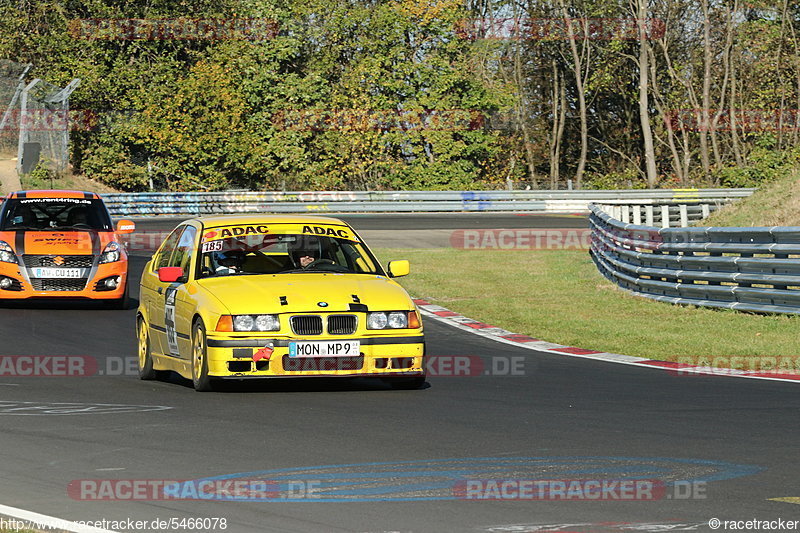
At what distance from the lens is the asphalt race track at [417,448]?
20.4ft

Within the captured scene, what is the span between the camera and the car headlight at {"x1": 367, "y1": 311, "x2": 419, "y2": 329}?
1066cm

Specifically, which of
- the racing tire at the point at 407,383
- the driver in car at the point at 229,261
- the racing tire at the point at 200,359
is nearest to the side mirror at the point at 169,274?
the driver in car at the point at 229,261

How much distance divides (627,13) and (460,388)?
2167 inches

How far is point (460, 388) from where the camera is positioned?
11336mm

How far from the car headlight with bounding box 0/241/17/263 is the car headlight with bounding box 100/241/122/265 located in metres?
1.18

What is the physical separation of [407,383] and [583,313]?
7796 mm

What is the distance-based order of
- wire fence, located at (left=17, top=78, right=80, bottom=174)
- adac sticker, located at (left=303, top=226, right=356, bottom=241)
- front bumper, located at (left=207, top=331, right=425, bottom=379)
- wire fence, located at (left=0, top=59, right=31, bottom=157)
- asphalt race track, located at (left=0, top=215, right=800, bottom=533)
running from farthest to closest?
wire fence, located at (left=17, top=78, right=80, bottom=174)
wire fence, located at (left=0, top=59, right=31, bottom=157)
adac sticker, located at (left=303, top=226, right=356, bottom=241)
front bumper, located at (left=207, top=331, right=425, bottom=379)
asphalt race track, located at (left=0, top=215, right=800, bottom=533)

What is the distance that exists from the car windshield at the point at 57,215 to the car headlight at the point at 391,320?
9335mm

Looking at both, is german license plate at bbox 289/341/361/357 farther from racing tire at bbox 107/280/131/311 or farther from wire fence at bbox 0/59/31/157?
wire fence at bbox 0/59/31/157

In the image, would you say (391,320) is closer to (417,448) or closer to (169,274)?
(169,274)

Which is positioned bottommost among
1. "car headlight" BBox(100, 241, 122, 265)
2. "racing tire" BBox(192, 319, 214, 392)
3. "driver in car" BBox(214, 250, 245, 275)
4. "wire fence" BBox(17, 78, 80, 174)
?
"racing tire" BBox(192, 319, 214, 392)

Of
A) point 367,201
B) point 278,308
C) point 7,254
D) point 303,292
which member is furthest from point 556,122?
point 278,308

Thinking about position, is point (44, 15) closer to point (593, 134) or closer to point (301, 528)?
point (593, 134)

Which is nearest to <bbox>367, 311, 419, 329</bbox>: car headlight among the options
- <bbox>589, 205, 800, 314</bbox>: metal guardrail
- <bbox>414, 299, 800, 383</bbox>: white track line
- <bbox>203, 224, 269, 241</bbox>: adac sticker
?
<bbox>203, 224, 269, 241</bbox>: adac sticker
